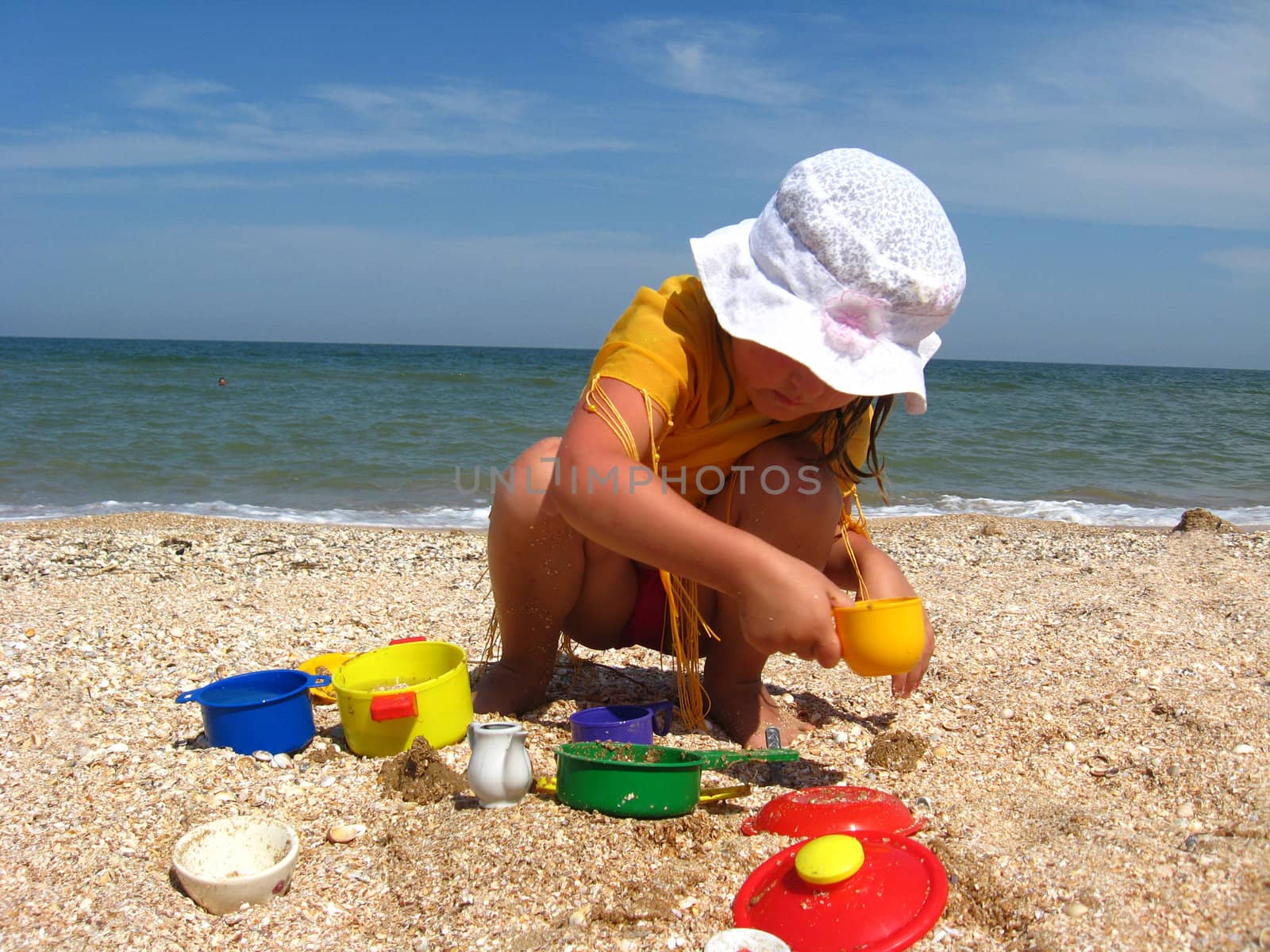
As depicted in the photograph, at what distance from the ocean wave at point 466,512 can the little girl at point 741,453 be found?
4269 mm

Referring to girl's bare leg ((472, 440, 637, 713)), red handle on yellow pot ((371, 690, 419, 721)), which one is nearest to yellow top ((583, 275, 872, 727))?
girl's bare leg ((472, 440, 637, 713))

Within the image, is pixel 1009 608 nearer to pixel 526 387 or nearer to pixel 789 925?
pixel 789 925

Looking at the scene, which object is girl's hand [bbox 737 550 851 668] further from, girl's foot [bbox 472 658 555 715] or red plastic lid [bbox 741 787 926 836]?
girl's foot [bbox 472 658 555 715]

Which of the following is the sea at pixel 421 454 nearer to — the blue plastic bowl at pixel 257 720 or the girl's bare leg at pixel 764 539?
the girl's bare leg at pixel 764 539

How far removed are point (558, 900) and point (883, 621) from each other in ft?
2.27

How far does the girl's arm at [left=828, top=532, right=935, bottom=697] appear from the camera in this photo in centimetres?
215

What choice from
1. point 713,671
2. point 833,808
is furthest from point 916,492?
point 833,808

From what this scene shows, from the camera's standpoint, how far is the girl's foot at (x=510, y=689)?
2.22 meters

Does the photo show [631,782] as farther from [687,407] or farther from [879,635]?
[687,407]

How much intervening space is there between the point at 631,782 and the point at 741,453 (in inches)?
28.9

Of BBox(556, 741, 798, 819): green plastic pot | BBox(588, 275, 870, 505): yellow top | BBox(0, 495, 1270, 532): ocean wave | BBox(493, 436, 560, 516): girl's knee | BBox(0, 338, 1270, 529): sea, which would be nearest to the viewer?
BBox(556, 741, 798, 819): green plastic pot

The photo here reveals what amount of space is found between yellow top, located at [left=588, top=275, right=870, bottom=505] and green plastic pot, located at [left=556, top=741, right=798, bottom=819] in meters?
Answer: 0.58

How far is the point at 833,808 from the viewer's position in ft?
5.35

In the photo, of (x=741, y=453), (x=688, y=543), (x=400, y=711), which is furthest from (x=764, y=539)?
(x=400, y=711)
